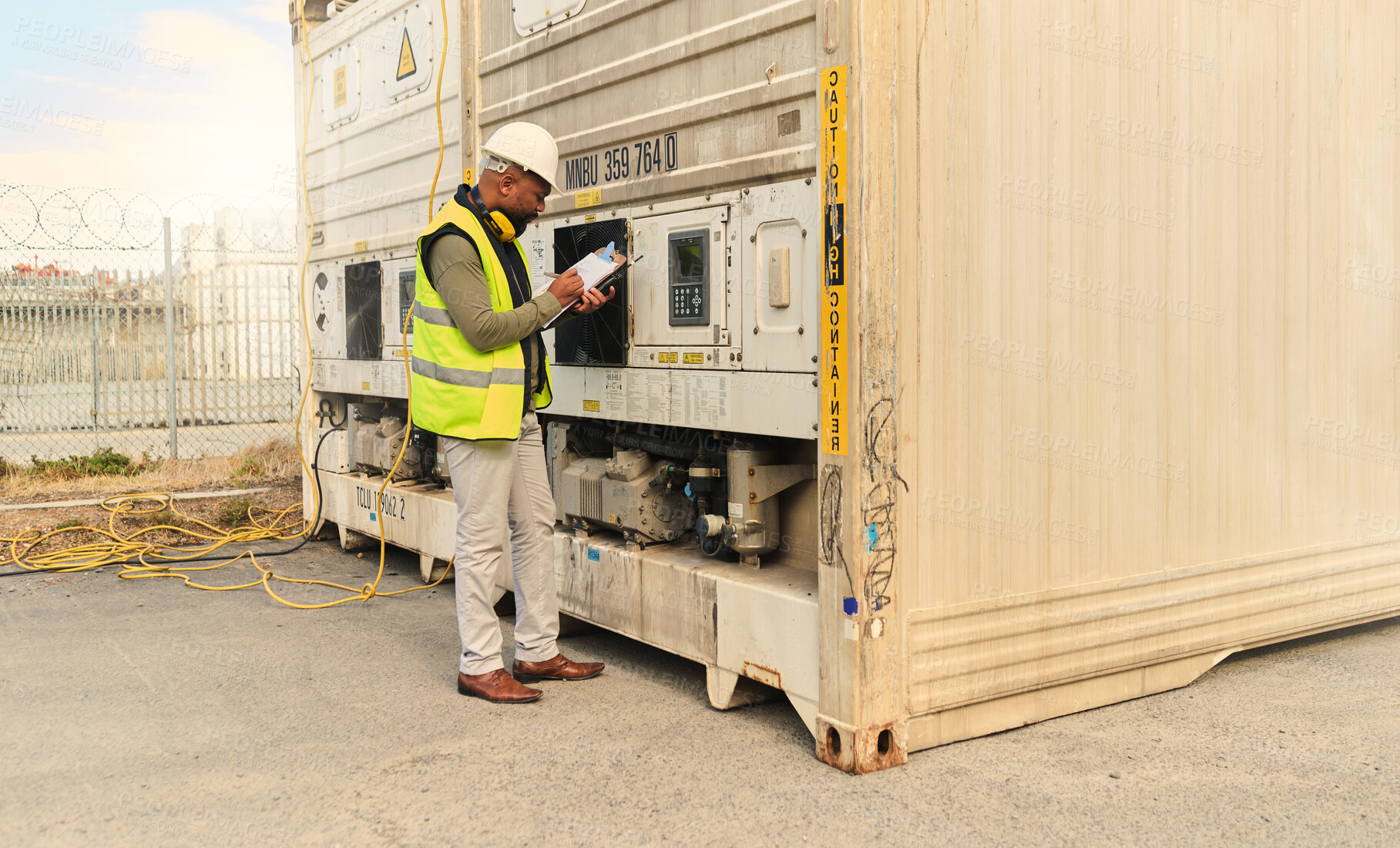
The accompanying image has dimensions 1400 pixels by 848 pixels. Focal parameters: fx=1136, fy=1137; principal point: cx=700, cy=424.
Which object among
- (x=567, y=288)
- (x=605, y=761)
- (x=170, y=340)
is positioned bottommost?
(x=605, y=761)

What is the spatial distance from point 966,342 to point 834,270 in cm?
56

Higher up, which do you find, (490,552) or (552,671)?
(490,552)

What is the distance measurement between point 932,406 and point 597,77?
2271mm

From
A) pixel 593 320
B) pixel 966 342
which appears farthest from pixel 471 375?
pixel 966 342

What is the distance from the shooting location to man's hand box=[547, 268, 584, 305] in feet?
14.7

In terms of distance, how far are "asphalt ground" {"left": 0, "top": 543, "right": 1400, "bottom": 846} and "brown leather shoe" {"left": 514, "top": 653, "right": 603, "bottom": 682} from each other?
0.15ft

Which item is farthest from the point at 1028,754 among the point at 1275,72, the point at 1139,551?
the point at 1275,72

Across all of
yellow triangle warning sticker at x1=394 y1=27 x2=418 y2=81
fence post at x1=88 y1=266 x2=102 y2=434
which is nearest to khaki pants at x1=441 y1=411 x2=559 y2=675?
yellow triangle warning sticker at x1=394 y1=27 x2=418 y2=81

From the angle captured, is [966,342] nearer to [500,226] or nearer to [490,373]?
[490,373]

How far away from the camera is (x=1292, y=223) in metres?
4.93

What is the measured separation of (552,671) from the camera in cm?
473

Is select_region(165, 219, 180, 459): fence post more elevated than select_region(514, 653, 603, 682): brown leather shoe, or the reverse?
select_region(165, 219, 180, 459): fence post

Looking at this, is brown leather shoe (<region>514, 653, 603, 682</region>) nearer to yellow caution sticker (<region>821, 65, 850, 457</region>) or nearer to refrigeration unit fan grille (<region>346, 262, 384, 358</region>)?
yellow caution sticker (<region>821, 65, 850, 457</region>)

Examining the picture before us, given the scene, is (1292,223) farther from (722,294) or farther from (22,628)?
(22,628)
